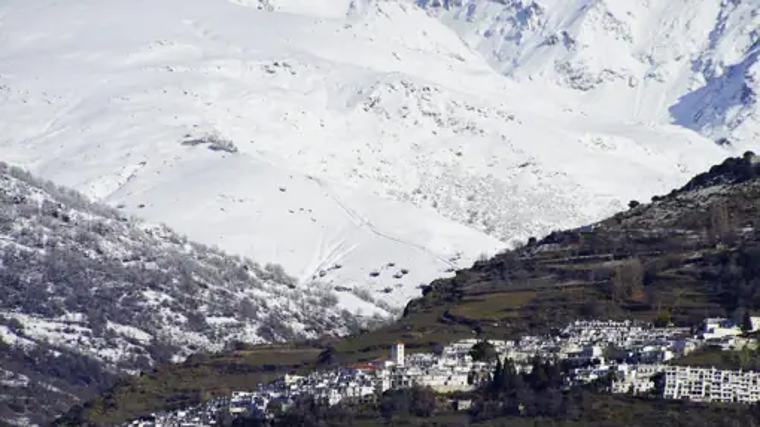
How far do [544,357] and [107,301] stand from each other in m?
62.3

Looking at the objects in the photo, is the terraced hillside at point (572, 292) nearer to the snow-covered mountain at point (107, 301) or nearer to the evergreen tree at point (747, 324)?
the evergreen tree at point (747, 324)

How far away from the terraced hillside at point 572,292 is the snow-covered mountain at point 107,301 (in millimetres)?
14832

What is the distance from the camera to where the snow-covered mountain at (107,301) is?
154 metres

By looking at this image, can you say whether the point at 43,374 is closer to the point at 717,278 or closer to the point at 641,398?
the point at 717,278

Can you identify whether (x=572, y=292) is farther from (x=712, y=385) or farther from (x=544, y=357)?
(x=712, y=385)

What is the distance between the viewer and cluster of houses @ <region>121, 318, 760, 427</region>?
349ft

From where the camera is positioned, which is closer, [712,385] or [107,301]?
[712,385]

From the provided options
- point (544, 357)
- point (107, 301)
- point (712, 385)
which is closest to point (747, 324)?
point (544, 357)

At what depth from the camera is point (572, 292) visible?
426 feet

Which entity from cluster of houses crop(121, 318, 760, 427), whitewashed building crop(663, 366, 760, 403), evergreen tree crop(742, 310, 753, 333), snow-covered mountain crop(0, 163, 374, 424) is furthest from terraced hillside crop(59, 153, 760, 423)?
snow-covered mountain crop(0, 163, 374, 424)

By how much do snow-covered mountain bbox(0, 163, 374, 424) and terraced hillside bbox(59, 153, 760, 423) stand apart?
1483cm

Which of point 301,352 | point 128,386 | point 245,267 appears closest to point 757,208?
point 301,352

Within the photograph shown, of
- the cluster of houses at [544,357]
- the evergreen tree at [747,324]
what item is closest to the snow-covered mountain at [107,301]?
the cluster of houses at [544,357]

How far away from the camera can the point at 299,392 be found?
11294cm
